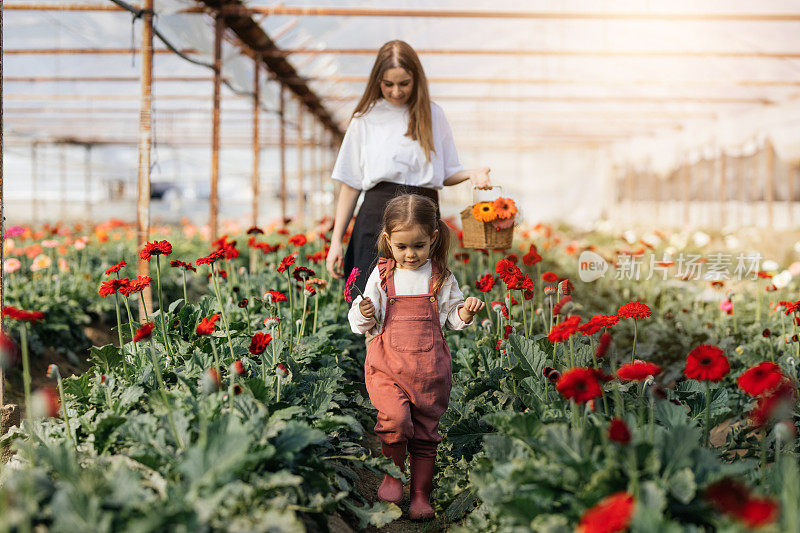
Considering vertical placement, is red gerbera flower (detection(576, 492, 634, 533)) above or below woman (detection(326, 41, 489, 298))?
below

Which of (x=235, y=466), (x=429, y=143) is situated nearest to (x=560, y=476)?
(x=235, y=466)

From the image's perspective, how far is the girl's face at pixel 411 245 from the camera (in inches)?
88.9

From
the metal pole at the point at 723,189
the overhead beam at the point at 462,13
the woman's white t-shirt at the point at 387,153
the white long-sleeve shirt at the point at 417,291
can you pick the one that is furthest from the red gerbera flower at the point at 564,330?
the metal pole at the point at 723,189

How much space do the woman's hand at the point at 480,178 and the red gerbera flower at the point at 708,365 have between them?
1.20 meters

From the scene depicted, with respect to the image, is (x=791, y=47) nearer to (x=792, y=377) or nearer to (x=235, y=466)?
(x=792, y=377)

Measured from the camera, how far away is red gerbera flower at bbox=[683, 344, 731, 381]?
5.24 feet

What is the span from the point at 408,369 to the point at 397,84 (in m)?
1.11

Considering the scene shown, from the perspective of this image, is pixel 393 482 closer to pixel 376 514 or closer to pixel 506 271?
pixel 376 514

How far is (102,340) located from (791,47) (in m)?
8.97

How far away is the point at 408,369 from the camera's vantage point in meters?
2.27

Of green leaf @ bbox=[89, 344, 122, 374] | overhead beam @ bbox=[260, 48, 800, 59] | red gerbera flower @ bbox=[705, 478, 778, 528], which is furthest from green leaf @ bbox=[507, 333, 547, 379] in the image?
overhead beam @ bbox=[260, 48, 800, 59]

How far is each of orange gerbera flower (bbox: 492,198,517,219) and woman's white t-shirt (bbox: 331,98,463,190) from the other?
9.7 inches

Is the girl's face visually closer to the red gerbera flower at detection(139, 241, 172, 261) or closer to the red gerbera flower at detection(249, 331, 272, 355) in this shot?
the red gerbera flower at detection(249, 331, 272, 355)

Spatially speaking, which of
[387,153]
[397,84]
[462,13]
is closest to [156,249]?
[387,153]
